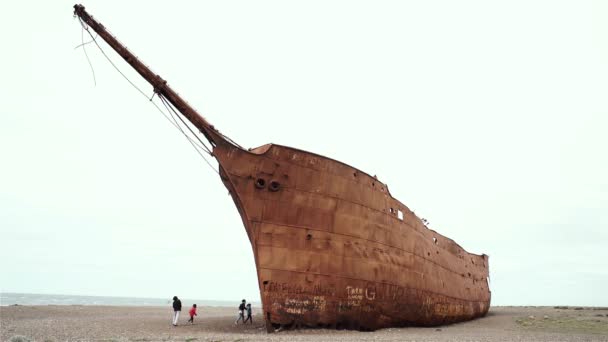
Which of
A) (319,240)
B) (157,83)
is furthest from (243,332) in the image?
(157,83)

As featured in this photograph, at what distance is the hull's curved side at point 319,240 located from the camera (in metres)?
11.6

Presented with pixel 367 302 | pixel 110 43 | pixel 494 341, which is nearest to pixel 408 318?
pixel 367 302

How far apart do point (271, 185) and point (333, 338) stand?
14.2 feet

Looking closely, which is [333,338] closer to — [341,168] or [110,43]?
[341,168]

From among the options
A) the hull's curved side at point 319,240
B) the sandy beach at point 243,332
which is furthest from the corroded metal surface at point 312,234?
the sandy beach at point 243,332

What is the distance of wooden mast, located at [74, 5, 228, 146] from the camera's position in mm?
12250

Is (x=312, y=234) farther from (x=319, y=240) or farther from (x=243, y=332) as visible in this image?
(x=243, y=332)

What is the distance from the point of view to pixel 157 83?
41.8 feet

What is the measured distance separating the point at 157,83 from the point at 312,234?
625 centimetres

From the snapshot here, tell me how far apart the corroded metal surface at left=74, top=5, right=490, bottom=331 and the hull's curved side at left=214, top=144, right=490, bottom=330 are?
27mm

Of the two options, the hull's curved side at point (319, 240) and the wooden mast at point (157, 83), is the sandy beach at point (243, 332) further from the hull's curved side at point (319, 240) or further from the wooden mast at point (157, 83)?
the wooden mast at point (157, 83)

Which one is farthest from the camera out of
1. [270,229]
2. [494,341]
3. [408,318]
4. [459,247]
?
[459,247]

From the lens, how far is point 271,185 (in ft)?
40.0

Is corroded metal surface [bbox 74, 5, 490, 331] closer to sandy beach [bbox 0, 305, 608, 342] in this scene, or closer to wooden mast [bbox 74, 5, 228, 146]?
wooden mast [bbox 74, 5, 228, 146]
